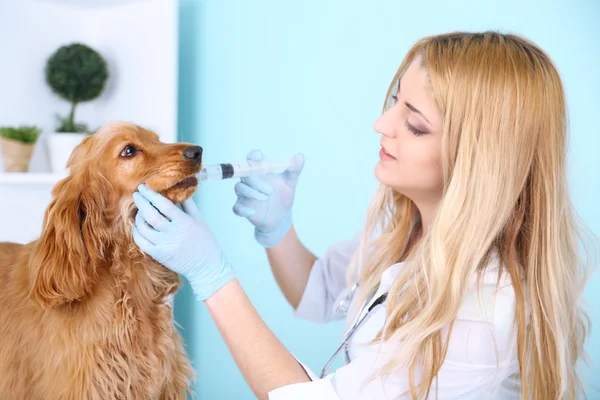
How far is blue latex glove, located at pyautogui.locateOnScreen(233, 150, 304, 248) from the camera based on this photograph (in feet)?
5.30

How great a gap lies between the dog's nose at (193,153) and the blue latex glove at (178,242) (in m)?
0.10

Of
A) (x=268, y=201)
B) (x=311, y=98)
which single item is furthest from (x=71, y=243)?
(x=311, y=98)

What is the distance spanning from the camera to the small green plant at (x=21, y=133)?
210cm

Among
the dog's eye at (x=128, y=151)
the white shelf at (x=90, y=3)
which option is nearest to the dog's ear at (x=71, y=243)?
the dog's eye at (x=128, y=151)

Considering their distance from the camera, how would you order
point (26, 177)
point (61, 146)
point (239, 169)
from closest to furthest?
point (239, 169), point (26, 177), point (61, 146)

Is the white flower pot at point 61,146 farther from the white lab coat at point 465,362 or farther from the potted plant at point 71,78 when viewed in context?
the white lab coat at point 465,362

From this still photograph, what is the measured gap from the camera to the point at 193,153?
4.10 ft

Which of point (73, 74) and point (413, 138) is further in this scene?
point (73, 74)

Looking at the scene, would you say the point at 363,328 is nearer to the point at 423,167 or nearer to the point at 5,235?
the point at 423,167

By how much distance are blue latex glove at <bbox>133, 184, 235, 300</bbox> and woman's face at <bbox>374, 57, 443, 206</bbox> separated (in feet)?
1.33

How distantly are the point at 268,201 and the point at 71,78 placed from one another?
1.08 m

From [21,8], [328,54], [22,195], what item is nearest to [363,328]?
[328,54]

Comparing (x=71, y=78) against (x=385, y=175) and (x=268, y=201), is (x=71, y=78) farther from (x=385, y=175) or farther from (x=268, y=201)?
(x=385, y=175)

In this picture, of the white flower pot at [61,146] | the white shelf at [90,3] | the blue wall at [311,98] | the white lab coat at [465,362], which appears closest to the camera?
the white lab coat at [465,362]
